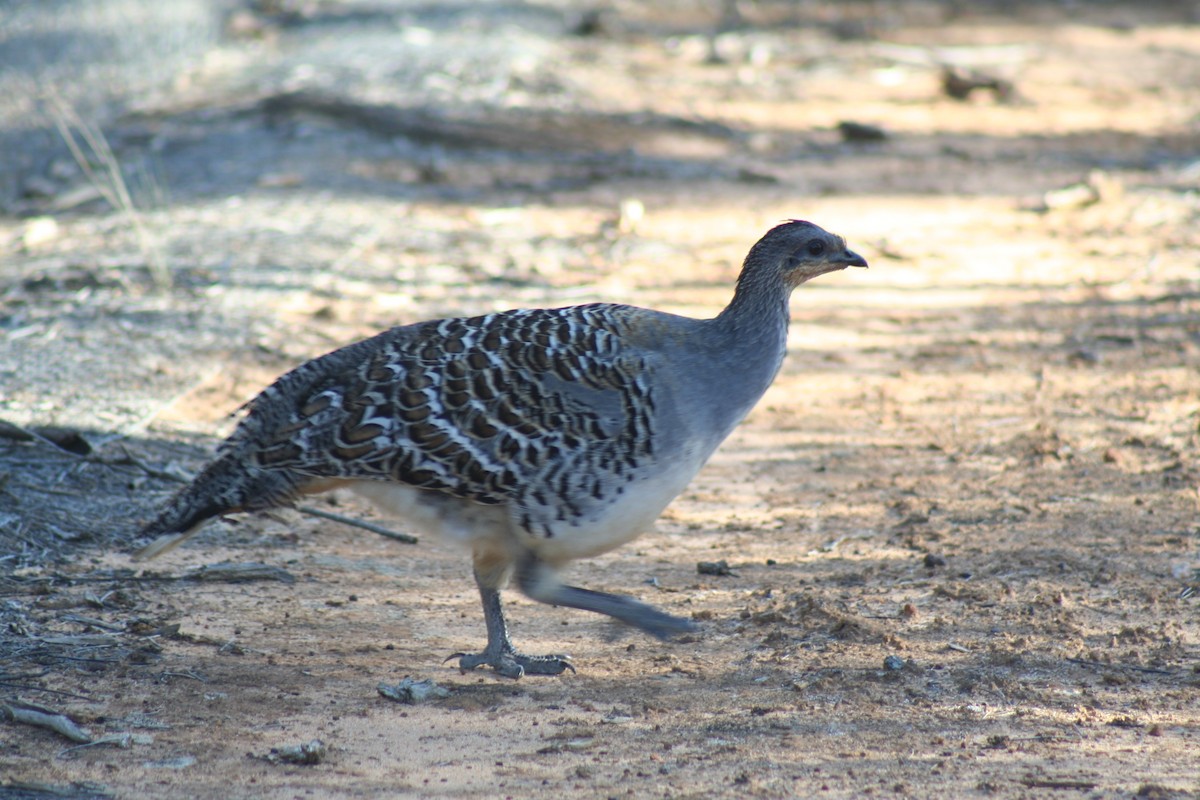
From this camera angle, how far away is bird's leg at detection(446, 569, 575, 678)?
18.4 feet

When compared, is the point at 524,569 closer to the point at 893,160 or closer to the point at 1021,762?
the point at 1021,762

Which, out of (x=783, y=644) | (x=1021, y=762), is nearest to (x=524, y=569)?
(x=783, y=644)

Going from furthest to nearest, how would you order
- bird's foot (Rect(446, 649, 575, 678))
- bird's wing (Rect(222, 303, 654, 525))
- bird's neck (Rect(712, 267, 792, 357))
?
1. bird's neck (Rect(712, 267, 792, 357))
2. bird's foot (Rect(446, 649, 575, 678))
3. bird's wing (Rect(222, 303, 654, 525))

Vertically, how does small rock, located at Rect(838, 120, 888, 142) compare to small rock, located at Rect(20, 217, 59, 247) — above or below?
above

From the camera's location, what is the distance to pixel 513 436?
526 cm

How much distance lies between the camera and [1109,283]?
11.1 meters

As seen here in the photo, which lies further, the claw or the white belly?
the claw

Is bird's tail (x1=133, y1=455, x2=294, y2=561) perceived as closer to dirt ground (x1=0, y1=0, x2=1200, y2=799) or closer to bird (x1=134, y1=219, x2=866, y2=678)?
bird (x1=134, y1=219, x2=866, y2=678)

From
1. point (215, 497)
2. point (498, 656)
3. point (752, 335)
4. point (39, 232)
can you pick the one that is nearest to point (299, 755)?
point (498, 656)

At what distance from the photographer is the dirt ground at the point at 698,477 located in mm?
4926

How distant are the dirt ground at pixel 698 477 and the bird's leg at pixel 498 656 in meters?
0.07

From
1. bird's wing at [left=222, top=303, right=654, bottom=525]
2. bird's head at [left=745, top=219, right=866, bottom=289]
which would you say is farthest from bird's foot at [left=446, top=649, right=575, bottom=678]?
bird's head at [left=745, top=219, right=866, bottom=289]

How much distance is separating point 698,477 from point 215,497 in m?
3.28

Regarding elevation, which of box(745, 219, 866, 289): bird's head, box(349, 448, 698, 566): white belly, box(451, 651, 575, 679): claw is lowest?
box(451, 651, 575, 679): claw
